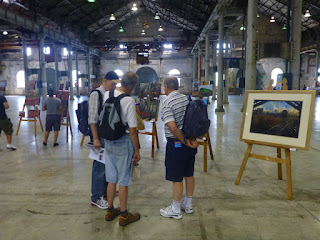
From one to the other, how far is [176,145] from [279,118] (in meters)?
1.66

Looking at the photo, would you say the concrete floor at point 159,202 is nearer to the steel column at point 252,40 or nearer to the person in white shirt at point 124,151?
the person in white shirt at point 124,151

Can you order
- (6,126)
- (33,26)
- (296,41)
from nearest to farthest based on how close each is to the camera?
(6,126), (296,41), (33,26)

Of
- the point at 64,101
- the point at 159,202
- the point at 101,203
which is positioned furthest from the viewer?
the point at 64,101

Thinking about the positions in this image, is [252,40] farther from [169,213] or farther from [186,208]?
[169,213]

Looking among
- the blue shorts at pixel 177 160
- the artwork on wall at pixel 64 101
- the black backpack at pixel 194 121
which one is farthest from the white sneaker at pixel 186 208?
the artwork on wall at pixel 64 101

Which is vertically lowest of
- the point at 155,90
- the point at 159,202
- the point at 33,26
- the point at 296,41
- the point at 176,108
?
the point at 159,202

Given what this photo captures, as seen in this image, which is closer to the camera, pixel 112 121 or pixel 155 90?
pixel 112 121

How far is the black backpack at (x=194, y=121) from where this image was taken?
2863mm

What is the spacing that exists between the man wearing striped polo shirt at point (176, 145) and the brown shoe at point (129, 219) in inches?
12.0

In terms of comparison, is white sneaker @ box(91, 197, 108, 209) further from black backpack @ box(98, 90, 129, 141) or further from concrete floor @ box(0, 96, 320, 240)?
black backpack @ box(98, 90, 129, 141)

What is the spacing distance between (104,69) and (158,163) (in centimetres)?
3253

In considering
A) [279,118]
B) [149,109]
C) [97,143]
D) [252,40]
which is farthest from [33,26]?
[279,118]

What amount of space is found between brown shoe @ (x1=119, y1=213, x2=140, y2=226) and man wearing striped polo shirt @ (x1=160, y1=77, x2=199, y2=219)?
1.00 ft

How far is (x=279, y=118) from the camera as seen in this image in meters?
3.73
